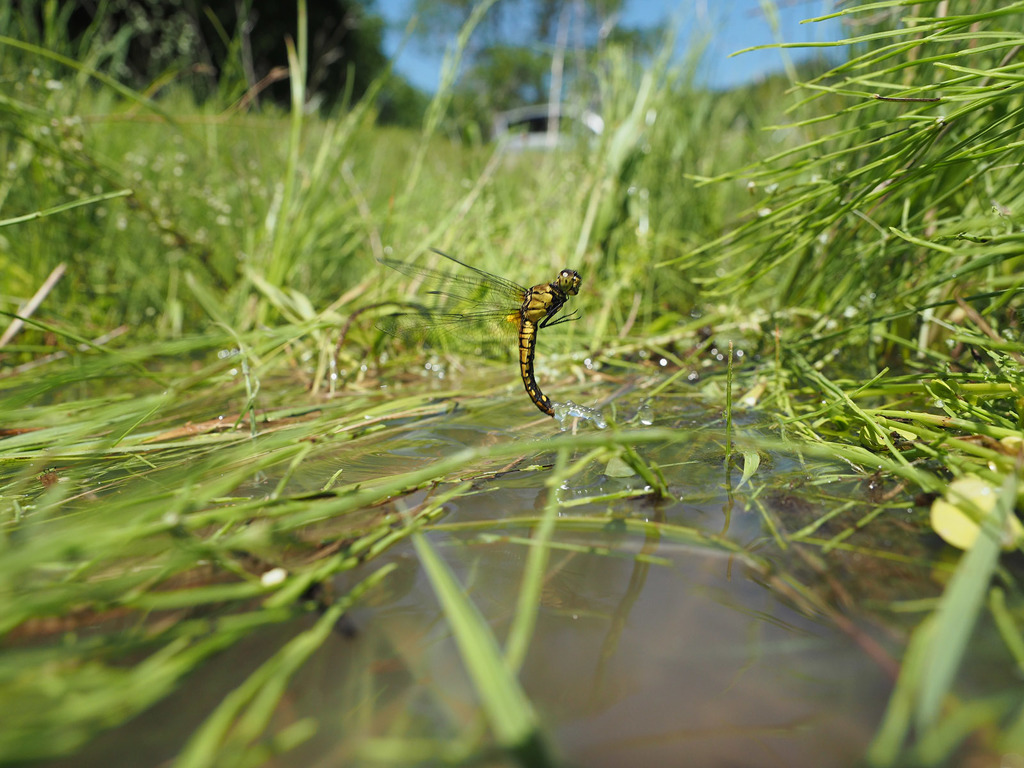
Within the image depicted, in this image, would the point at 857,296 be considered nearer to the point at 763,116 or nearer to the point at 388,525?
the point at 388,525

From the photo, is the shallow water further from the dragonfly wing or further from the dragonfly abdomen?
the dragonfly wing

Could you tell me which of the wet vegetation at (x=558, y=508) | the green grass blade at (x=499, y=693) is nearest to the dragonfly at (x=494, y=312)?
the wet vegetation at (x=558, y=508)

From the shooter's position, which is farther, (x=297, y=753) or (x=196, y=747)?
(x=297, y=753)

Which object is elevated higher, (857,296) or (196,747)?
(857,296)

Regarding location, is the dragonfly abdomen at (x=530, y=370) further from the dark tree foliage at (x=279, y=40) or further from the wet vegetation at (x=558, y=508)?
the dark tree foliage at (x=279, y=40)

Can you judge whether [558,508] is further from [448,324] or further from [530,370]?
[448,324]

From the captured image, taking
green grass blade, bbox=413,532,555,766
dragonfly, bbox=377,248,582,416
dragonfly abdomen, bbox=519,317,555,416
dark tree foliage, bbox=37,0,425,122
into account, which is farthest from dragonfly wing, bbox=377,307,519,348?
dark tree foliage, bbox=37,0,425,122

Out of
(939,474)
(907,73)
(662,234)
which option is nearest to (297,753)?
(939,474)
